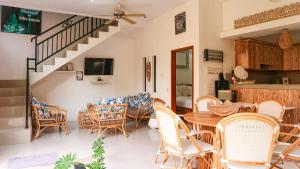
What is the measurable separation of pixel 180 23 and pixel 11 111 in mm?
4815

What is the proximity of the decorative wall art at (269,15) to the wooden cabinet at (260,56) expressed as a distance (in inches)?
25.0

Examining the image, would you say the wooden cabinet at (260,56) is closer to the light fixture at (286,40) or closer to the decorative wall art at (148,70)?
the light fixture at (286,40)

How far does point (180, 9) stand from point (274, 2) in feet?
7.09

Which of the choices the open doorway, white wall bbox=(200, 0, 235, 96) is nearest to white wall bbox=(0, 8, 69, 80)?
the open doorway

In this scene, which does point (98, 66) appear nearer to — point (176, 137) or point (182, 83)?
point (182, 83)

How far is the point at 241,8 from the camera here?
17.0ft

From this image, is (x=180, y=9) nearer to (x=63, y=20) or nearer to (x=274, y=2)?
(x=274, y=2)

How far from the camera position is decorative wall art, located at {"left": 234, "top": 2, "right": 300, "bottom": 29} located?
13.7 ft

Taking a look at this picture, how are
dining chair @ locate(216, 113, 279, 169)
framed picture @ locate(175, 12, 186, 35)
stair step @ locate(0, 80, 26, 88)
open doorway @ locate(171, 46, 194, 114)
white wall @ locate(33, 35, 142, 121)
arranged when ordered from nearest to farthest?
1. dining chair @ locate(216, 113, 279, 169)
2. framed picture @ locate(175, 12, 186, 35)
3. open doorway @ locate(171, 46, 194, 114)
4. stair step @ locate(0, 80, 26, 88)
5. white wall @ locate(33, 35, 142, 121)

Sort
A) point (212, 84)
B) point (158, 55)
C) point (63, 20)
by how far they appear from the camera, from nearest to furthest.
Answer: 1. point (212, 84)
2. point (158, 55)
3. point (63, 20)

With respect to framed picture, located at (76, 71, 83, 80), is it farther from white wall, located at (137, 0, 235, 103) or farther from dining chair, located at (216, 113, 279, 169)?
dining chair, located at (216, 113, 279, 169)

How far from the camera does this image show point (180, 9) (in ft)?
18.7

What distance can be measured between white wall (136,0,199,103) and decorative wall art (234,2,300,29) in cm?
105

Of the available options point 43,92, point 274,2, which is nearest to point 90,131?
point 43,92
